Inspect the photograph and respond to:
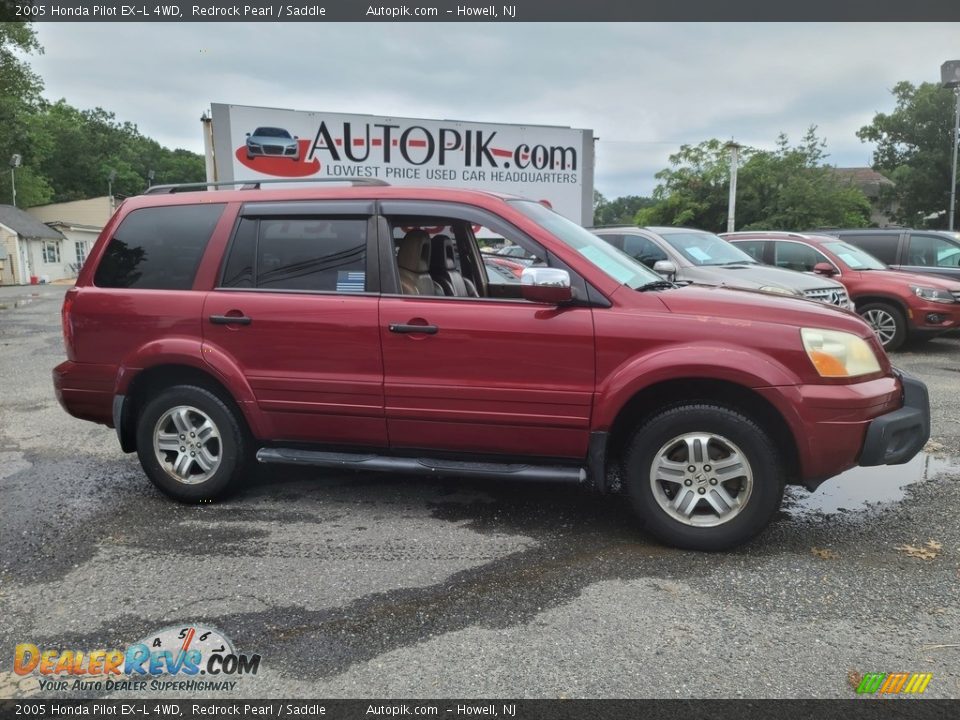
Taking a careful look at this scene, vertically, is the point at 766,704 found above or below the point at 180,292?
below

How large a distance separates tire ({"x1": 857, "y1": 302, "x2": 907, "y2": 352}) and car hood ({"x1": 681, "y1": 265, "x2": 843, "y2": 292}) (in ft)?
4.02

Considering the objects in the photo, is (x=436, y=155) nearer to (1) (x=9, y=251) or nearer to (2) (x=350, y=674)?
(2) (x=350, y=674)

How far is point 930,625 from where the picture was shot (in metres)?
2.93

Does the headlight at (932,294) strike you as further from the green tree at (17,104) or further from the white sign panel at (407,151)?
the green tree at (17,104)

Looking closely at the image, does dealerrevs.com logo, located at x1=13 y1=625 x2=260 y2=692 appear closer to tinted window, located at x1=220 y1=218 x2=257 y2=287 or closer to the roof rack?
tinted window, located at x1=220 y1=218 x2=257 y2=287

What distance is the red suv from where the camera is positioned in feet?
31.2

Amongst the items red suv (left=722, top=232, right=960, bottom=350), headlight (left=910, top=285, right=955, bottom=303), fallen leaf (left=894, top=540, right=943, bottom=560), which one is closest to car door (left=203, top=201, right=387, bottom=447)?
fallen leaf (left=894, top=540, right=943, bottom=560)

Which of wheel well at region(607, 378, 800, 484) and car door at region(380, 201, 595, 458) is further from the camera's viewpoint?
car door at region(380, 201, 595, 458)

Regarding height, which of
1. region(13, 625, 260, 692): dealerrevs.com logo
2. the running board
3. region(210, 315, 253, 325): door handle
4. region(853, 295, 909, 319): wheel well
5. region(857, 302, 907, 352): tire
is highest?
region(210, 315, 253, 325): door handle

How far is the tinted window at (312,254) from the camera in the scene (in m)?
4.08

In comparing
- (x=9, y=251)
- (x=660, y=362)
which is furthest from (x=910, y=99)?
(x=9, y=251)

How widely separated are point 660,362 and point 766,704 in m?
1.59

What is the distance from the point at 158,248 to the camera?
4.40 metres

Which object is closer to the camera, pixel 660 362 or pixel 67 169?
pixel 660 362
